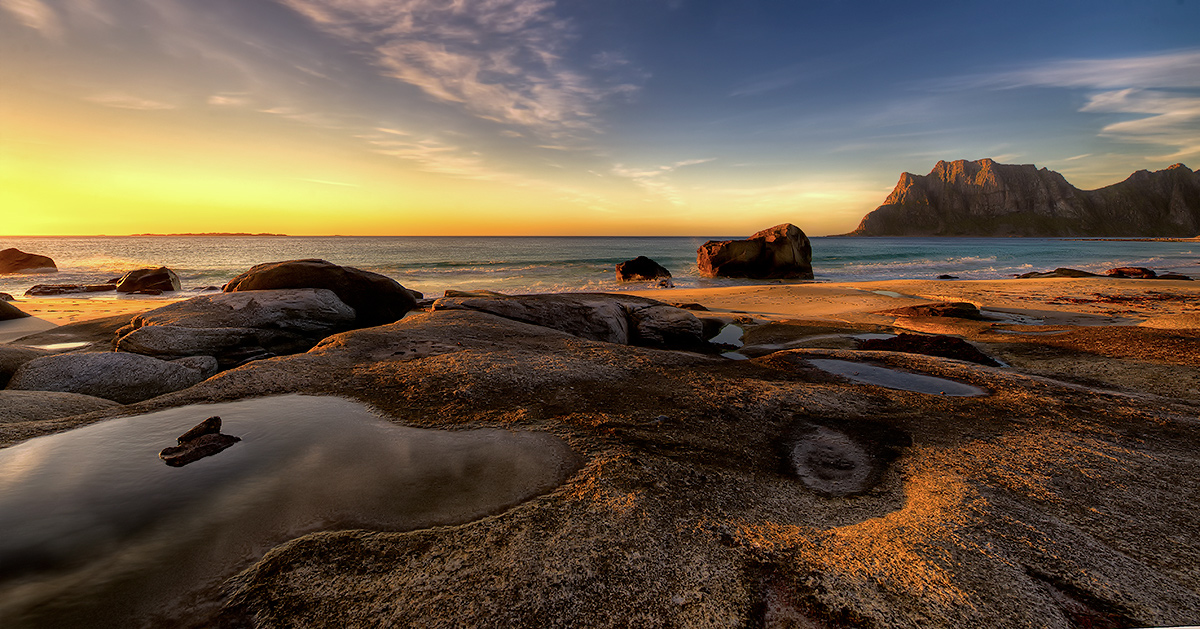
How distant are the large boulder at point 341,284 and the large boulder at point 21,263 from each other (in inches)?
1451

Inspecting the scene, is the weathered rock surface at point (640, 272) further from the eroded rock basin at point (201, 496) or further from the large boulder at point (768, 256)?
the eroded rock basin at point (201, 496)

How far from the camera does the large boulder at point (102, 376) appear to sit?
529 cm

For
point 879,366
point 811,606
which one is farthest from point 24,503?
point 879,366

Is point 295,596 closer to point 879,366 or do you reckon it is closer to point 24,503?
point 24,503

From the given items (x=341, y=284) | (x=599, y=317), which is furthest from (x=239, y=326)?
(x=599, y=317)

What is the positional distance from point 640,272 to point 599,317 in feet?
68.8

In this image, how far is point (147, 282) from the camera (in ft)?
68.4

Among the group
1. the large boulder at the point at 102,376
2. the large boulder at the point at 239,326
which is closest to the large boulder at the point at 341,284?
the large boulder at the point at 239,326

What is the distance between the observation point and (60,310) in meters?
14.6

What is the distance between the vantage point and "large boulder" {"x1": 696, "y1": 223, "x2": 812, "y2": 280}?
106ft

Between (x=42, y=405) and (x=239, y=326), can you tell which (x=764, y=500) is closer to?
(x=42, y=405)

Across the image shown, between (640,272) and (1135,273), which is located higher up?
(1135,273)

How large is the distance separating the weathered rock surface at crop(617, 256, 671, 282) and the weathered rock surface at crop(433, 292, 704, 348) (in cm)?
1920

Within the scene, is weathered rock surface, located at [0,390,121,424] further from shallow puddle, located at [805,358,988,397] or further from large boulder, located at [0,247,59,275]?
large boulder, located at [0,247,59,275]
